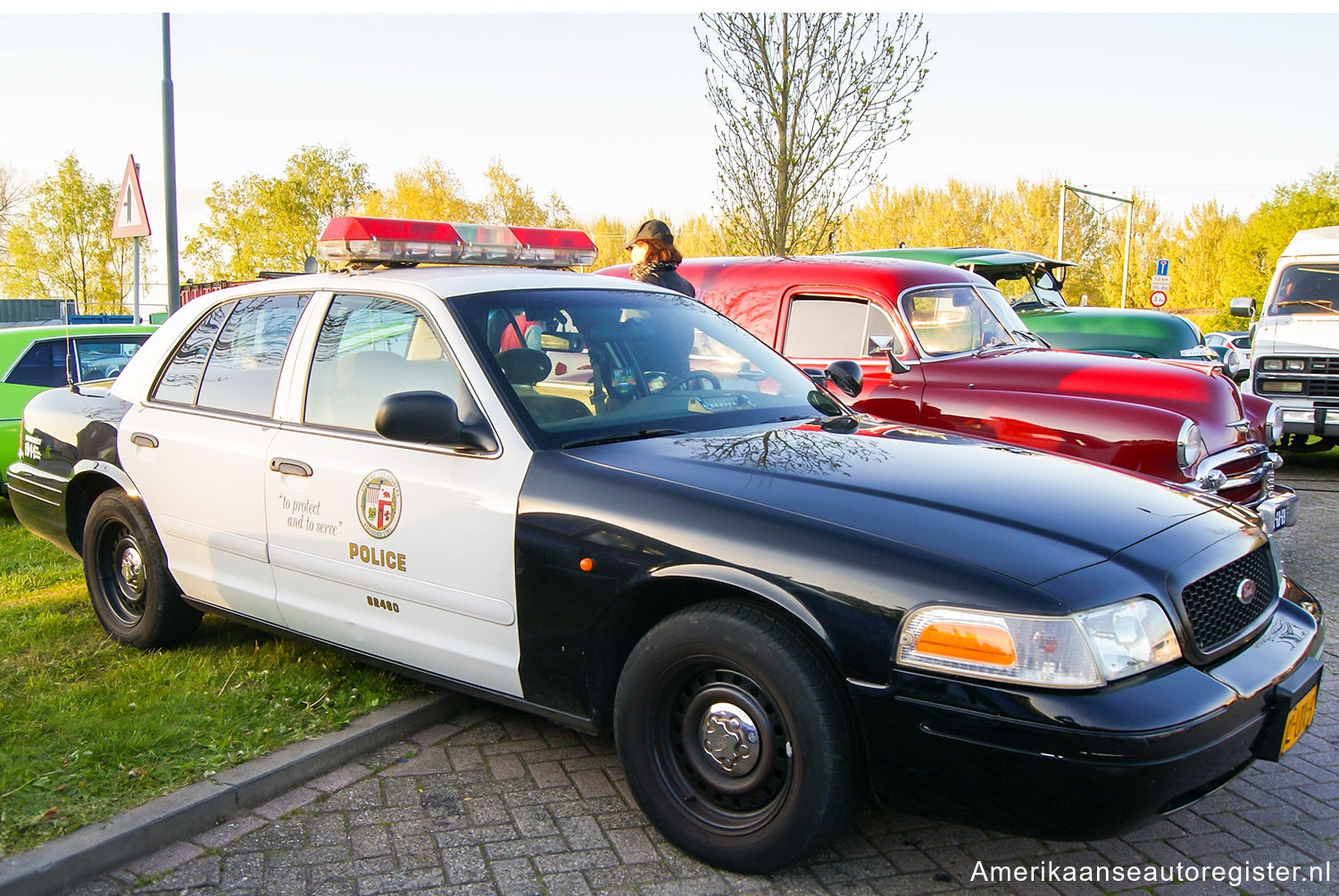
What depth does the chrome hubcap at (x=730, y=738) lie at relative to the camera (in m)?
2.70

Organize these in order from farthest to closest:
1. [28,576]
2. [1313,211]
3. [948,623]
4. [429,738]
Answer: [1313,211] < [28,576] < [429,738] < [948,623]

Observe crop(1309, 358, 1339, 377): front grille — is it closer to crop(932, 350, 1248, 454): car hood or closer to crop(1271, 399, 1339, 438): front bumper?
crop(1271, 399, 1339, 438): front bumper

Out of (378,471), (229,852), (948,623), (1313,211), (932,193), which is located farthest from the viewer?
(932,193)

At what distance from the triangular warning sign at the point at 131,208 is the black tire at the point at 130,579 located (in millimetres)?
5327

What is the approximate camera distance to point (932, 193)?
174 feet

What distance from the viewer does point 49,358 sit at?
7742 millimetres

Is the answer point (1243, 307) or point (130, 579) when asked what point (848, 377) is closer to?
point (130, 579)

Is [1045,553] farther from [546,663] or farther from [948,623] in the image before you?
[546,663]

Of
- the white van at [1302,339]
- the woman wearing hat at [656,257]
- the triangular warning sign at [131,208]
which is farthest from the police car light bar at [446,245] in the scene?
the white van at [1302,339]

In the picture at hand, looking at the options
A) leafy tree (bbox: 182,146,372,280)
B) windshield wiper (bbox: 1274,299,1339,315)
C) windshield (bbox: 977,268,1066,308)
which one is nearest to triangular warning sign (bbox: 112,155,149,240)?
windshield (bbox: 977,268,1066,308)

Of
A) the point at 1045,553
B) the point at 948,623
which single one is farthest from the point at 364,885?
the point at 1045,553

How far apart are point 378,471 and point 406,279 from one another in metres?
0.78

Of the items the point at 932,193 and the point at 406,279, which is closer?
the point at 406,279

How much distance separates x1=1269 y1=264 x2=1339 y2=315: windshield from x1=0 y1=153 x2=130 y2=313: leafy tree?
33.3 m
